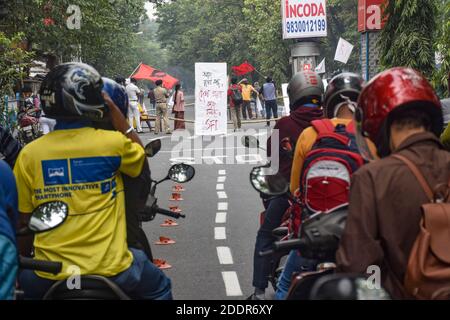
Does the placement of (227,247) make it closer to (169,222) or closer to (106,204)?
(169,222)

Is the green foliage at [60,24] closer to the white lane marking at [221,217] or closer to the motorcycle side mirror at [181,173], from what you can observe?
the white lane marking at [221,217]

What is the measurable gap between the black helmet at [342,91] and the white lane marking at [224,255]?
13.5ft

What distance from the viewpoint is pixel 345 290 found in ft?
7.27

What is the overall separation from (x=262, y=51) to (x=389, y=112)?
169ft

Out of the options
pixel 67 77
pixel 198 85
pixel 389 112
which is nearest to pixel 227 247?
pixel 67 77

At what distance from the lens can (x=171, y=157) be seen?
66.2ft

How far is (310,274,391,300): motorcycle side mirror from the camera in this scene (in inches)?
87.5

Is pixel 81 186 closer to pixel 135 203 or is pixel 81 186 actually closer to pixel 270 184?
pixel 135 203

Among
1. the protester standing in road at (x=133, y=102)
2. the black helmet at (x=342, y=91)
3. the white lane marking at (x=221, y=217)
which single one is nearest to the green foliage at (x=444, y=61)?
the white lane marking at (x=221, y=217)

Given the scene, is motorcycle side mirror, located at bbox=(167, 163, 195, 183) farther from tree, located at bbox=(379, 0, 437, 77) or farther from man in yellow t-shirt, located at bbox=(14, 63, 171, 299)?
tree, located at bbox=(379, 0, 437, 77)

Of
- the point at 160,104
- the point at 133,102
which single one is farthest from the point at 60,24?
the point at 160,104

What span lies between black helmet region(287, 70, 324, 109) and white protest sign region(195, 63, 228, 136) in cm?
1587

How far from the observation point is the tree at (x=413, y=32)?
1638 centimetres

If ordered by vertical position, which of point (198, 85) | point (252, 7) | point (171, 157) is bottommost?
point (171, 157)
